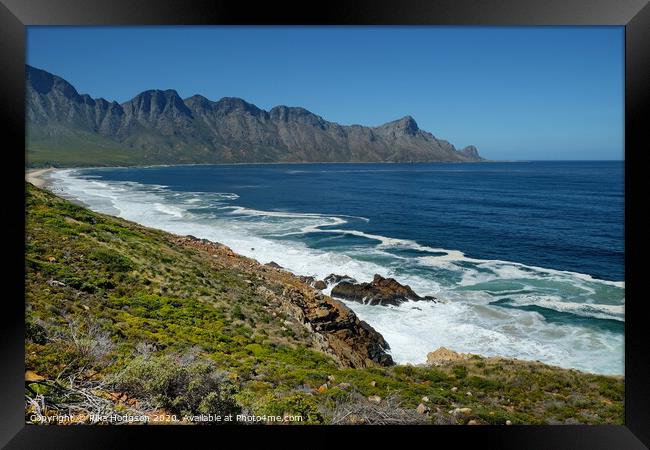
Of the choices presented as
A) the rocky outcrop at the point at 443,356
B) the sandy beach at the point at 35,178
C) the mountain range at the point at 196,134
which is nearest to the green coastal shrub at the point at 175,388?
the rocky outcrop at the point at 443,356

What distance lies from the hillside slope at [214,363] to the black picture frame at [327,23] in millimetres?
181

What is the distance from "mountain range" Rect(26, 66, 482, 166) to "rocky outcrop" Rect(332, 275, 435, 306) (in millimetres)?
7452

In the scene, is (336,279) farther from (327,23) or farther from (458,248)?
(327,23)

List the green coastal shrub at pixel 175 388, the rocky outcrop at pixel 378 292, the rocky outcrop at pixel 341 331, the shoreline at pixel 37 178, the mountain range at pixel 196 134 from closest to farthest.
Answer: the green coastal shrub at pixel 175 388
the rocky outcrop at pixel 341 331
the rocky outcrop at pixel 378 292
the shoreline at pixel 37 178
the mountain range at pixel 196 134

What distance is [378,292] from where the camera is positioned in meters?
8.61

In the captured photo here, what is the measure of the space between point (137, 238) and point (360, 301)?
4.47m

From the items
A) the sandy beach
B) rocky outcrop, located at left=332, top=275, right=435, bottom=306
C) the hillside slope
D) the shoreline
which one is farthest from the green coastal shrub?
rocky outcrop, located at left=332, top=275, right=435, bottom=306

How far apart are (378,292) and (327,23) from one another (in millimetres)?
6010

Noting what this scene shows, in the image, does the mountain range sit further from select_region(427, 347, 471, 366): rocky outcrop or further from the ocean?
select_region(427, 347, 471, 366): rocky outcrop

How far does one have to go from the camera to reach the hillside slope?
12.3 ft

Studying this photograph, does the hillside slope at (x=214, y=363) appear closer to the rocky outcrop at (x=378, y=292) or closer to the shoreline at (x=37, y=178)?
the rocky outcrop at (x=378, y=292)

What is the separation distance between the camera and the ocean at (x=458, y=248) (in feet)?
21.8

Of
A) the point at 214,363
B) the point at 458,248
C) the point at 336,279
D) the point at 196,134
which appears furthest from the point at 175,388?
the point at 196,134
